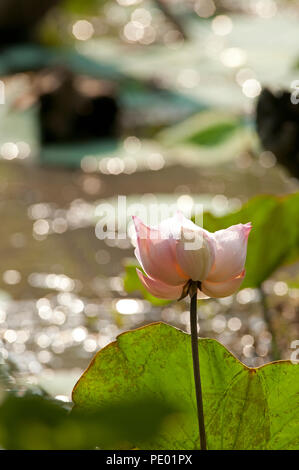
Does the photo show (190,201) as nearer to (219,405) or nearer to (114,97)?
(219,405)

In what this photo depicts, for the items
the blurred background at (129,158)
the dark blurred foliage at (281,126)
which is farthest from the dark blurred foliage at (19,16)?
the dark blurred foliage at (281,126)

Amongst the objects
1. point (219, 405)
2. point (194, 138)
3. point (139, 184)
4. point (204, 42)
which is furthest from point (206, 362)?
point (204, 42)

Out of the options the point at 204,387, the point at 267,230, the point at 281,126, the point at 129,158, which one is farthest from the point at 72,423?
the point at 129,158

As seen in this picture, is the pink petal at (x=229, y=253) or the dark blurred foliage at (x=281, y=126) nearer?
the pink petal at (x=229, y=253)

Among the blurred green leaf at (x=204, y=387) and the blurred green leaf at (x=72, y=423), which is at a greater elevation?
the blurred green leaf at (x=204, y=387)

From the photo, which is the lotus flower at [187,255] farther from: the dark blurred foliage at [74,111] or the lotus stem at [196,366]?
the dark blurred foliage at [74,111]

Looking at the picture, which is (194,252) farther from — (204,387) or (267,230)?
(267,230)

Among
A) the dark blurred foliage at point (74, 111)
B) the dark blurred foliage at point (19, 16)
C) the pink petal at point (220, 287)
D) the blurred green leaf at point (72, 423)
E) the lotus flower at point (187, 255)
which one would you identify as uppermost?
the dark blurred foliage at point (19, 16)
